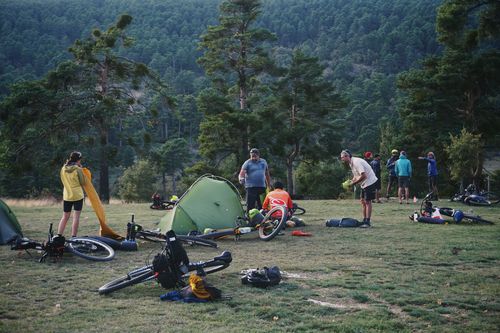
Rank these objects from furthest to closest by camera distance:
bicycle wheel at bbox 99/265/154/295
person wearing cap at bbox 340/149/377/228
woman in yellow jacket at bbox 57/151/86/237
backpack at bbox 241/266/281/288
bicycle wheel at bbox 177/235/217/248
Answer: person wearing cap at bbox 340/149/377/228
woman in yellow jacket at bbox 57/151/86/237
bicycle wheel at bbox 177/235/217/248
backpack at bbox 241/266/281/288
bicycle wheel at bbox 99/265/154/295

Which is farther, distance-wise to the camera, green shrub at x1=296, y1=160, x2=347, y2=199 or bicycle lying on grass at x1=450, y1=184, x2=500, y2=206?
green shrub at x1=296, y1=160, x2=347, y2=199

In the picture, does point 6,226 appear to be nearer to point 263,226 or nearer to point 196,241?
point 196,241

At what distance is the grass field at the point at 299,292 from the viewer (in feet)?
16.4

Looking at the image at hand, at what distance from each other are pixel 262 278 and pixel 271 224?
15.4ft

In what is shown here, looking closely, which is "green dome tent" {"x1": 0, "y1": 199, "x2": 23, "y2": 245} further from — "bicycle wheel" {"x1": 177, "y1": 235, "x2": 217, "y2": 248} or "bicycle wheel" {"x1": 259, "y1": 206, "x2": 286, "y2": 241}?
"bicycle wheel" {"x1": 259, "y1": 206, "x2": 286, "y2": 241}


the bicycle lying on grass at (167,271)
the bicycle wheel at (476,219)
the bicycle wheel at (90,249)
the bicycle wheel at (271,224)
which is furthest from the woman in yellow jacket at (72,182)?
the bicycle wheel at (476,219)

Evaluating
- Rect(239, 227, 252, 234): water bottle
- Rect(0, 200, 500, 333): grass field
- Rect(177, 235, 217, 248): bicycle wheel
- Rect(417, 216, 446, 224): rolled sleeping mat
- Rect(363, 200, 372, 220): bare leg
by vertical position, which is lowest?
Rect(0, 200, 500, 333): grass field

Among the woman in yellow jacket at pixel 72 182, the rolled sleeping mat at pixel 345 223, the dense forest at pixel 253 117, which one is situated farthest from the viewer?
the dense forest at pixel 253 117

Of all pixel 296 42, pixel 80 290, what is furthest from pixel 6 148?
pixel 296 42

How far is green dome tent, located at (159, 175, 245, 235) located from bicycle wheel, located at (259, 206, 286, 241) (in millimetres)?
773

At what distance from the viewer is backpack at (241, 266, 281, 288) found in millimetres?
6465

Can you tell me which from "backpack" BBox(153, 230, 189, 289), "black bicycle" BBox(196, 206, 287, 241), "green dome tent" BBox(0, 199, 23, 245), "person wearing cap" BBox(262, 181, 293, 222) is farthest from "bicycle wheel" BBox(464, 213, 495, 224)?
"green dome tent" BBox(0, 199, 23, 245)

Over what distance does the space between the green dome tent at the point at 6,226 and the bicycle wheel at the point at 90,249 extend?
93.8 inches

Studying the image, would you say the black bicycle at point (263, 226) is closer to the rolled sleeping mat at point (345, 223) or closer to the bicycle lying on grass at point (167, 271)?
the rolled sleeping mat at point (345, 223)
